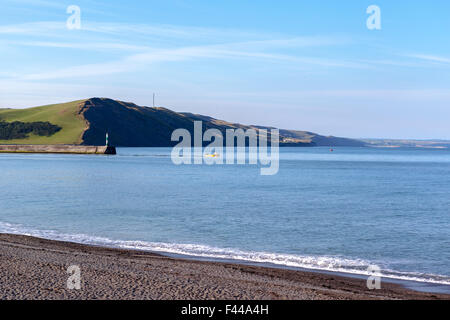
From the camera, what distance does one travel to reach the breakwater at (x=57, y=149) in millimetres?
143750

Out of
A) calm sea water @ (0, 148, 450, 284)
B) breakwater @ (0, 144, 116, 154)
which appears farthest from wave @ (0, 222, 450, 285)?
breakwater @ (0, 144, 116, 154)

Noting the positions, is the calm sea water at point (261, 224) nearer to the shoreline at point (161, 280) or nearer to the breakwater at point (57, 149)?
the shoreline at point (161, 280)

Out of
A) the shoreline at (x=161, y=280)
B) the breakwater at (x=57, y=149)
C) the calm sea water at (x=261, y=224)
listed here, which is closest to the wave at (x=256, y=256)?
the calm sea water at (x=261, y=224)

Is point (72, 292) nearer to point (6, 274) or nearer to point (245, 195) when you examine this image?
point (6, 274)

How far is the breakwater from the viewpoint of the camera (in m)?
144

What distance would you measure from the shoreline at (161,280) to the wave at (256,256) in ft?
3.13

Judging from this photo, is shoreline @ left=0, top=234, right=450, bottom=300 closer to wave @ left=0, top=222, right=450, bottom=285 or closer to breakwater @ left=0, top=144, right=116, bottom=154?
wave @ left=0, top=222, right=450, bottom=285

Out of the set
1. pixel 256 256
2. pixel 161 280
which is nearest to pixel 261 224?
pixel 256 256

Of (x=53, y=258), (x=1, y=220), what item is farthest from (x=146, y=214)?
(x=53, y=258)

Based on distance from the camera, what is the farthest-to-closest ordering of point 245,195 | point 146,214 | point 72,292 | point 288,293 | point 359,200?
point 245,195 < point 359,200 < point 146,214 < point 288,293 < point 72,292

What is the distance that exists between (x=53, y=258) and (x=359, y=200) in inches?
1135

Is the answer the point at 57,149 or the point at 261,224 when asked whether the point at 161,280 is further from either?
the point at 57,149

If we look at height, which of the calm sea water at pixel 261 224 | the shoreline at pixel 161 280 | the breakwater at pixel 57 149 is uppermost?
the breakwater at pixel 57 149

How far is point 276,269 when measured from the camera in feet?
54.0
